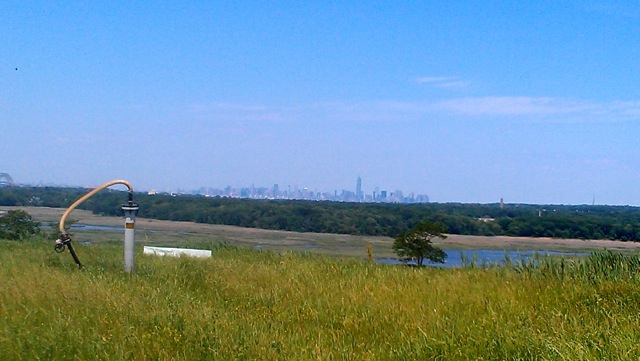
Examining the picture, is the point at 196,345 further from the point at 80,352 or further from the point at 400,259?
the point at 400,259

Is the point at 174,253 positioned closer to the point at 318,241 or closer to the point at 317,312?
the point at 317,312

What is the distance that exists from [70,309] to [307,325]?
2.49 meters

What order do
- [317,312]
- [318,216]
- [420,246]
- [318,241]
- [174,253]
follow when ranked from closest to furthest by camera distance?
1. [317,312]
2. [174,253]
3. [420,246]
4. [318,241]
5. [318,216]

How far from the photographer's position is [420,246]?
1914 cm

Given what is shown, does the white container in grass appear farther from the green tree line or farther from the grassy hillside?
the green tree line

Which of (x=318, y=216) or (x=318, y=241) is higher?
(x=318, y=216)

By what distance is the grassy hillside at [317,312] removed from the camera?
5910 mm

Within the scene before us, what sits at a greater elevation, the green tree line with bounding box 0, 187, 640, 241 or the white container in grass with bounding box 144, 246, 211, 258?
the green tree line with bounding box 0, 187, 640, 241

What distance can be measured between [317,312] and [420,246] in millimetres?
11631

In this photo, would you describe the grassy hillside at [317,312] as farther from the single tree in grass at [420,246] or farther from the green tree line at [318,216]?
the green tree line at [318,216]

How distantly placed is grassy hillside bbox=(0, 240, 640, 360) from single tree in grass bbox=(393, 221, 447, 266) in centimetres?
726

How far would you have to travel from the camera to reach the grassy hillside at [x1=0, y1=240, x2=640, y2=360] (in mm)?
5910

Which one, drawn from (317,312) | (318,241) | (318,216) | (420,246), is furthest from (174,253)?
(318,216)

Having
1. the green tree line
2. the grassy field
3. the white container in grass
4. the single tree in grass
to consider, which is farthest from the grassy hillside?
the green tree line
